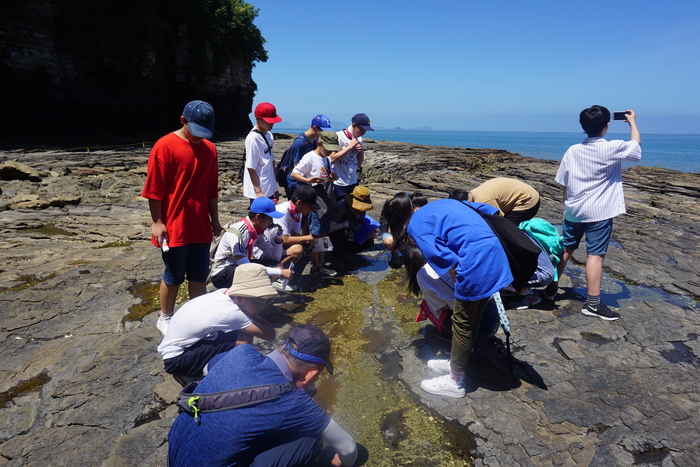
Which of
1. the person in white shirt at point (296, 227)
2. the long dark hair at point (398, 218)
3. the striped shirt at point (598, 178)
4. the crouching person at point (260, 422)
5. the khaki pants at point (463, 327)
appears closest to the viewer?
the crouching person at point (260, 422)

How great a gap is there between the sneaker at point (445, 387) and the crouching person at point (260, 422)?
3.03 ft

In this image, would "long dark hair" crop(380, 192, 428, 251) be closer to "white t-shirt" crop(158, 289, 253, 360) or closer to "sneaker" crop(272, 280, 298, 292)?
"white t-shirt" crop(158, 289, 253, 360)

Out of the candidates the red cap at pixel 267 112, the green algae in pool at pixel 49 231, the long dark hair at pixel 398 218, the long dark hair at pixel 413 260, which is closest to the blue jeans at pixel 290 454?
the long dark hair at pixel 413 260

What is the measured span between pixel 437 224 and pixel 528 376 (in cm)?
134

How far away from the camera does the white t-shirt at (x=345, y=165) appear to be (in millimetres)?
5102

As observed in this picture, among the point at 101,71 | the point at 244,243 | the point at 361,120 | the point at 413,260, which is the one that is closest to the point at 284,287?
the point at 244,243

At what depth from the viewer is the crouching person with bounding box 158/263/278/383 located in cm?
244

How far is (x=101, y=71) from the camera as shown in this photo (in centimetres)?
2062

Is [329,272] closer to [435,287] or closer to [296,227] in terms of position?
[296,227]

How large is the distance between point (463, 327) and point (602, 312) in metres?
1.89

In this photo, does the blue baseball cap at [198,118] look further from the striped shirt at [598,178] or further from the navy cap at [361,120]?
the striped shirt at [598,178]

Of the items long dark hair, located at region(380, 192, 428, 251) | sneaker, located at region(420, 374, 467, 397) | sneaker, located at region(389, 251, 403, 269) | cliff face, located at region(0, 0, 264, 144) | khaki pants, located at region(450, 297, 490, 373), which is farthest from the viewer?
cliff face, located at region(0, 0, 264, 144)

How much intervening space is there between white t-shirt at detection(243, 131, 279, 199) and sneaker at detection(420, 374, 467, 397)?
8.85 ft

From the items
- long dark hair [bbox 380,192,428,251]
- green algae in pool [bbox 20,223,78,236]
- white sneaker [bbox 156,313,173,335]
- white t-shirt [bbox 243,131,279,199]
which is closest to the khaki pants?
long dark hair [bbox 380,192,428,251]
